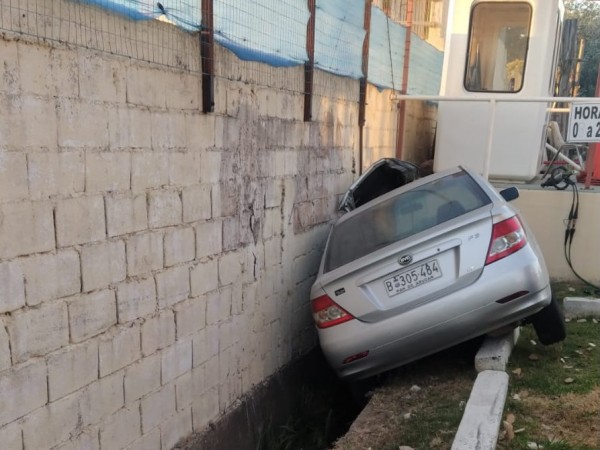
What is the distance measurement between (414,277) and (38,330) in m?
2.54

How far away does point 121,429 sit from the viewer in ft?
10.8

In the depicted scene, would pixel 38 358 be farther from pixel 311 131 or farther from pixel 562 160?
pixel 562 160

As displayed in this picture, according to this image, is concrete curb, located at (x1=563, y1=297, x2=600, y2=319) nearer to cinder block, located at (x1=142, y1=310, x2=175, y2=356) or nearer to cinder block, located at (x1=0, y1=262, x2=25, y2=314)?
cinder block, located at (x1=142, y1=310, x2=175, y2=356)

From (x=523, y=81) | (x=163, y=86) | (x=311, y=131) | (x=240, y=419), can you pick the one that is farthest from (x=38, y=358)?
(x=523, y=81)

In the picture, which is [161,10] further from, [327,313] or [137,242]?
[327,313]

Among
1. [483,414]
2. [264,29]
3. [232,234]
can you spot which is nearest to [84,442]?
[232,234]

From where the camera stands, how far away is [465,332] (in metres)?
4.28

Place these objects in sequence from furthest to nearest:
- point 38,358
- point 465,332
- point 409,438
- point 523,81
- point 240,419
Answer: point 523,81 → point 240,419 → point 465,332 → point 409,438 → point 38,358

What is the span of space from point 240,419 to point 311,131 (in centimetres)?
264

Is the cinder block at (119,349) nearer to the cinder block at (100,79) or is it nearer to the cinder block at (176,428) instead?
the cinder block at (176,428)

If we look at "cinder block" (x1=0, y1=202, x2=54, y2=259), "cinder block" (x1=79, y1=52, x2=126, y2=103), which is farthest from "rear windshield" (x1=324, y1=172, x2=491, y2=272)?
"cinder block" (x1=0, y1=202, x2=54, y2=259)

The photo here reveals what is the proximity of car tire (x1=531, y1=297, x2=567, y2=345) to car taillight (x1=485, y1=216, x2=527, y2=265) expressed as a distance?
0.71 meters

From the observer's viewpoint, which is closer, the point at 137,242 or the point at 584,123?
the point at 137,242

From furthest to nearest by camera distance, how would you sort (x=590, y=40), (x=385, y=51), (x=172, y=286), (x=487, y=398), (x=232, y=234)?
(x=590, y=40), (x=385, y=51), (x=232, y=234), (x=487, y=398), (x=172, y=286)
